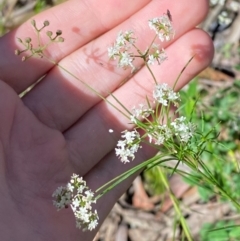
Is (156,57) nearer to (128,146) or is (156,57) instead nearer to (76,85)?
(128,146)

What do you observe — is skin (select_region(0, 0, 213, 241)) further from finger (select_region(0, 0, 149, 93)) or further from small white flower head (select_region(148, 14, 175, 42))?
small white flower head (select_region(148, 14, 175, 42))

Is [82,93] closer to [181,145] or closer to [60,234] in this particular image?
[60,234]

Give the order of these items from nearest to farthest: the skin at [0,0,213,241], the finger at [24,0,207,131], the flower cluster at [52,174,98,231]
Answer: the flower cluster at [52,174,98,231] → the skin at [0,0,213,241] → the finger at [24,0,207,131]

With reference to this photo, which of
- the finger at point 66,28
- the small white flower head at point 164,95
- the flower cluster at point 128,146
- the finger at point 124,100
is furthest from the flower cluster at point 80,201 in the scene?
the finger at point 66,28

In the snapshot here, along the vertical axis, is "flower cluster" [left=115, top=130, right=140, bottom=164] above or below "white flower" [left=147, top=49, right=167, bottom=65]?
below

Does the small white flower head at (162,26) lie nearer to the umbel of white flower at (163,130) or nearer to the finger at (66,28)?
the umbel of white flower at (163,130)

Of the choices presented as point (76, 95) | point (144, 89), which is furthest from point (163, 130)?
point (76, 95)

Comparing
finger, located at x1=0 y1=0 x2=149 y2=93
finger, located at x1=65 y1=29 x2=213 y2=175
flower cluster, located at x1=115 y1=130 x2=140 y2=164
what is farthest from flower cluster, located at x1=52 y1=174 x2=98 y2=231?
finger, located at x1=0 y1=0 x2=149 y2=93
